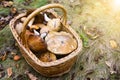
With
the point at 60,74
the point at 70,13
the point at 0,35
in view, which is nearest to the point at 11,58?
the point at 0,35

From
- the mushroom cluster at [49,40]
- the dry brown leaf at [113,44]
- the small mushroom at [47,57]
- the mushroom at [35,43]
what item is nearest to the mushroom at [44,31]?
the mushroom cluster at [49,40]

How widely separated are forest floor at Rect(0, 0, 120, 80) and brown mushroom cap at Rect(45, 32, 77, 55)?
45 cm

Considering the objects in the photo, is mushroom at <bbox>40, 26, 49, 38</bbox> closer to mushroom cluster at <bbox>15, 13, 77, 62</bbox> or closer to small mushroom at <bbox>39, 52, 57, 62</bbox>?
mushroom cluster at <bbox>15, 13, 77, 62</bbox>

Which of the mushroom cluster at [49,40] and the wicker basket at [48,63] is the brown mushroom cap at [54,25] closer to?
the mushroom cluster at [49,40]

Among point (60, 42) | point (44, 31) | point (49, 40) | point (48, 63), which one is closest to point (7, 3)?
point (44, 31)

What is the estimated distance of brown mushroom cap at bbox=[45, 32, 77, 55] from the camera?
361cm

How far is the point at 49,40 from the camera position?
3719 mm

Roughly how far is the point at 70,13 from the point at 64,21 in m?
0.82

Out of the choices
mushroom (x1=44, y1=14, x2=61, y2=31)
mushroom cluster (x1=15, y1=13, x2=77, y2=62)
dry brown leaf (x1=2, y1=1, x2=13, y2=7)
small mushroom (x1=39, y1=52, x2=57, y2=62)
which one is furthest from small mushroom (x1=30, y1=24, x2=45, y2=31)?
dry brown leaf (x1=2, y1=1, x2=13, y2=7)

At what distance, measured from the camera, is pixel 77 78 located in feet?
12.8

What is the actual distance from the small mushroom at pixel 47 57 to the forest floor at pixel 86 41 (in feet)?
1.20

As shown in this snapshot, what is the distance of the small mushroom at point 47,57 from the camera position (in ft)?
11.8

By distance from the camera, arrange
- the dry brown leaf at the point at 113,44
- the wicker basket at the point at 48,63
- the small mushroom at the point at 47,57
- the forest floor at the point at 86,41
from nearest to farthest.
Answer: the wicker basket at the point at 48,63 → the small mushroom at the point at 47,57 → the forest floor at the point at 86,41 → the dry brown leaf at the point at 113,44

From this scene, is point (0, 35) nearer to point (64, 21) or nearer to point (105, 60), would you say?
point (64, 21)
